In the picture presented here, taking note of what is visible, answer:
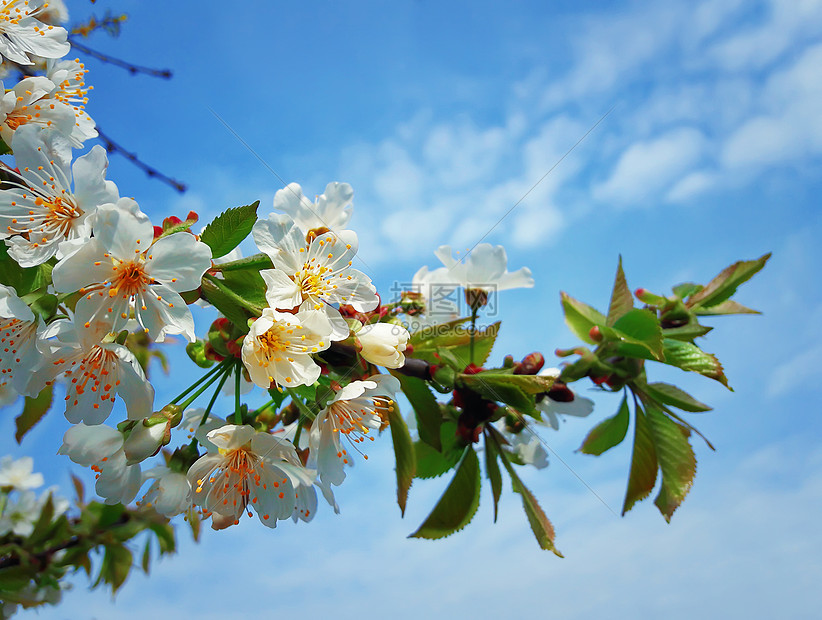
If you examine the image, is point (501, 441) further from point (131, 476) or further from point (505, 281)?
point (131, 476)

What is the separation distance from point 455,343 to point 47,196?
3.12ft

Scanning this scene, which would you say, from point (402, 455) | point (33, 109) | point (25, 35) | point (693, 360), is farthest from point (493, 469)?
point (25, 35)

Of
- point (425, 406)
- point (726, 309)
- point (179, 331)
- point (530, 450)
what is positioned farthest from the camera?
point (530, 450)

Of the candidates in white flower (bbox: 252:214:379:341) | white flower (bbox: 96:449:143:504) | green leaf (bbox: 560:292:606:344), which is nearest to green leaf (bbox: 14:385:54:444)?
white flower (bbox: 96:449:143:504)

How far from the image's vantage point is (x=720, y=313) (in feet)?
5.85

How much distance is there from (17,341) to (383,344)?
2.37 feet

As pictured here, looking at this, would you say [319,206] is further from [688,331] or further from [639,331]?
[688,331]

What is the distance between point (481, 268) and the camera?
1633 millimetres

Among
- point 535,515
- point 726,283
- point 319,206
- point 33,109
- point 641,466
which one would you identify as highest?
point 33,109

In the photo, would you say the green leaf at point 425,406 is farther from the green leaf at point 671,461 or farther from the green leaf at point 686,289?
the green leaf at point 686,289

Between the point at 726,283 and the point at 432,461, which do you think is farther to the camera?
the point at 726,283

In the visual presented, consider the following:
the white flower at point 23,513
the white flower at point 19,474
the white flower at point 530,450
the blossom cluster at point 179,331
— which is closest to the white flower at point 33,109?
the blossom cluster at point 179,331

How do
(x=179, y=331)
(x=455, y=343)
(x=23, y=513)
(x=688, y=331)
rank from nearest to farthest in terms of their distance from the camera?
1. (x=179, y=331)
2. (x=455, y=343)
3. (x=688, y=331)
4. (x=23, y=513)

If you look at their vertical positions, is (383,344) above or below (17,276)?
below
